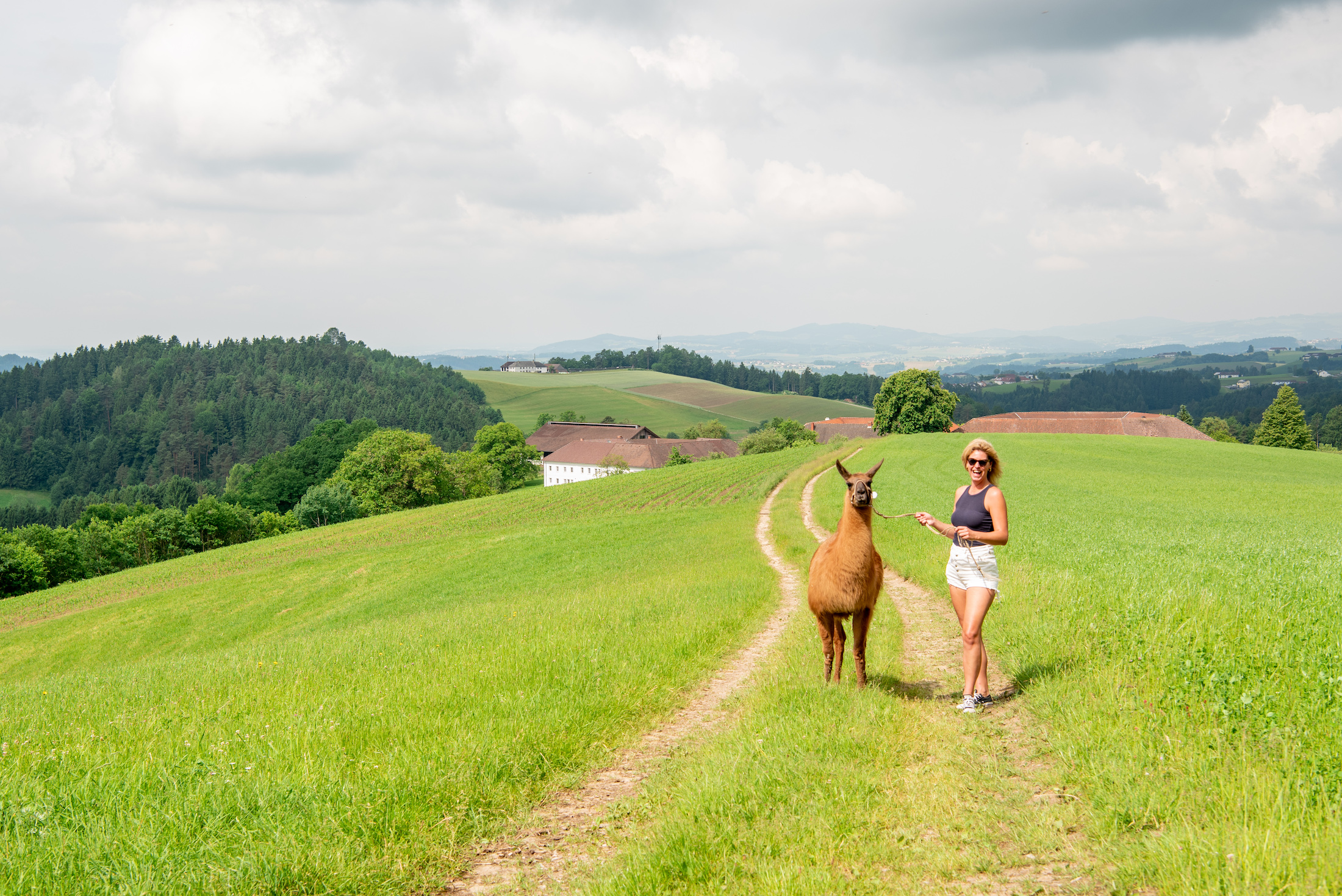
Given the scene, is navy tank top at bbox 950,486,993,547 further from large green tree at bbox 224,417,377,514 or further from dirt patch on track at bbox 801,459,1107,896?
large green tree at bbox 224,417,377,514

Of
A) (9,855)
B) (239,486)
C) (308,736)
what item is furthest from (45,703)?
(239,486)

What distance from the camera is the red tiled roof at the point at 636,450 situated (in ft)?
401

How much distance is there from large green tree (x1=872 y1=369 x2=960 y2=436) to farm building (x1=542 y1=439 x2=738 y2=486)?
32433 millimetres

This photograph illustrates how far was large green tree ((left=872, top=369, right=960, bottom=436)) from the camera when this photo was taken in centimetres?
9919

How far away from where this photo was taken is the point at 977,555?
8055 millimetres

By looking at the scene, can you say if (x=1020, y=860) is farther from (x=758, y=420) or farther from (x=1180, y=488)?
(x=758, y=420)

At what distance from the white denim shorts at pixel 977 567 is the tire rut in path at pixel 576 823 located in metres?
3.16

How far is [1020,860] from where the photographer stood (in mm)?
4996

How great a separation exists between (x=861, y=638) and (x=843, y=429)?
125 m

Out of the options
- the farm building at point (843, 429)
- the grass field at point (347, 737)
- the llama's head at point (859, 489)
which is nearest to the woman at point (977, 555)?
the llama's head at point (859, 489)

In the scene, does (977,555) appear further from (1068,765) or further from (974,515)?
(1068,765)

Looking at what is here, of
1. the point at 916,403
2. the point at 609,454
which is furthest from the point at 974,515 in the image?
the point at 609,454

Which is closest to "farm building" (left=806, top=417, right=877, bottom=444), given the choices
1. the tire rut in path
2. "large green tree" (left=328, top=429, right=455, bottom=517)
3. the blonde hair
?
"large green tree" (left=328, top=429, right=455, bottom=517)

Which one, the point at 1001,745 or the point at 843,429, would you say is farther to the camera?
the point at 843,429
